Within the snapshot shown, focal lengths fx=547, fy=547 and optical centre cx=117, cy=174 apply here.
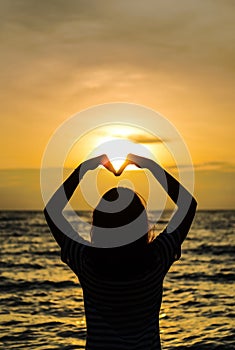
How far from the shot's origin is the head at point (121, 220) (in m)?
2.86

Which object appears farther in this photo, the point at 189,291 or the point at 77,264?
the point at 189,291

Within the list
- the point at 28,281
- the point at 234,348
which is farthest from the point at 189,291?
the point at 234,348

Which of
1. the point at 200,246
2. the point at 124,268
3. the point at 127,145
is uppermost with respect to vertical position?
the point at 127,145

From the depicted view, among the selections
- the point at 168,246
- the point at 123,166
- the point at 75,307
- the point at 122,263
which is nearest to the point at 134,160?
the point at 123,166

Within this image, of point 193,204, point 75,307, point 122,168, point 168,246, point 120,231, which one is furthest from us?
point 75,307

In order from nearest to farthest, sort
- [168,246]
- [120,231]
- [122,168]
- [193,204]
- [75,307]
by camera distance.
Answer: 1. [120,231]
2. [168,246]
3. [122,168]
4. [193,204]
5. [75,307]

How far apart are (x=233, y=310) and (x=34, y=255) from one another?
825 inches

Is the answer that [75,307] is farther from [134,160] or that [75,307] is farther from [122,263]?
[122,263]

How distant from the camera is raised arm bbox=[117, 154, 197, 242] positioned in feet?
10.6

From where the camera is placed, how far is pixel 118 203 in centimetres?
286

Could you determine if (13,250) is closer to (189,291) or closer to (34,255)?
(34,255)

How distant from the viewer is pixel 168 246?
3082 mm

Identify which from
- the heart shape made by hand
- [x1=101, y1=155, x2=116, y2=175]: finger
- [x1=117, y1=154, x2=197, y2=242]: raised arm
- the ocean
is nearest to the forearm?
[x1=117, y1=154, x2=197, y2=242]: raised arm

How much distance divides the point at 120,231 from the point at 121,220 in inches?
2.4
